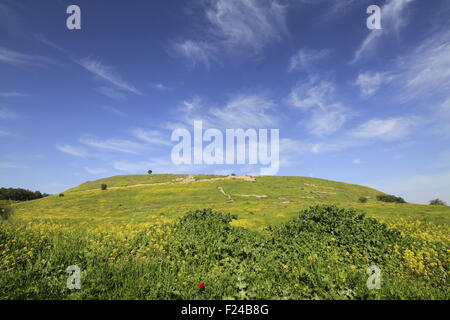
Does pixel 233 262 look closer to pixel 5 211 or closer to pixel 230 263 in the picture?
pixel 230 263

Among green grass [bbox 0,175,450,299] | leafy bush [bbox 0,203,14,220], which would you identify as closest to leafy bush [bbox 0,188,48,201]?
leafy bush [bbox 0,203,14,220]

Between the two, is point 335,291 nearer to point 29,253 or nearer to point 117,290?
point 117,290

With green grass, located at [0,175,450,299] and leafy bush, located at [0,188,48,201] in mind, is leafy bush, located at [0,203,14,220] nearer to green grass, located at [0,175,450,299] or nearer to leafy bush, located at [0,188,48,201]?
green grass, located at [0,175,450,299]

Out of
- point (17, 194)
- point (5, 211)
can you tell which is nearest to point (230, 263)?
point (5, 211)

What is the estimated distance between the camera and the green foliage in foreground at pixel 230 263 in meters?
6.66

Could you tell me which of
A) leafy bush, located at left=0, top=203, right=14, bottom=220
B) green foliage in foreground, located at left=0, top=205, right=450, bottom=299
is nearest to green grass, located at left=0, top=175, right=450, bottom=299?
green foliage in foreground, located at left=0, top=205, right=450, bottom=299

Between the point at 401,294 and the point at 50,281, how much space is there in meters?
10.6

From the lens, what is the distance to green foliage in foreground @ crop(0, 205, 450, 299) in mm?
6656

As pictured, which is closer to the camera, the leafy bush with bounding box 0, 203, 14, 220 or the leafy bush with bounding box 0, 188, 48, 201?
the leafy bush with bounding box 0, 203, 14, 220

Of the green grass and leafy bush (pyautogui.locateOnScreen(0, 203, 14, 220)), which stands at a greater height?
leafy bush (pyautogui.locateOnScreen(0, 203, 14, 220))

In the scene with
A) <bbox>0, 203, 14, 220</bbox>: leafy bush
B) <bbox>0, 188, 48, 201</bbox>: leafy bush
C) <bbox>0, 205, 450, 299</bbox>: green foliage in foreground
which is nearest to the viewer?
<bbox>0, 205, 450, 299</bbox>: green foliage in foreground

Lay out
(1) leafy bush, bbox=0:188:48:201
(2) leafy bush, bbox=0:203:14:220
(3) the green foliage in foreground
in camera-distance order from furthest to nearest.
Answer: (1) leafy bush, bbox=0:188:48:201
(2) leafy bush, bbox=0:203:14:220
(3) the green foliage in foreground

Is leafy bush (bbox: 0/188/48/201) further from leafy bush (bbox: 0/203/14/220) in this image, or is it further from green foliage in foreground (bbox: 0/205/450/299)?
green foliage in foreground (bbox: 0/205/450/299)

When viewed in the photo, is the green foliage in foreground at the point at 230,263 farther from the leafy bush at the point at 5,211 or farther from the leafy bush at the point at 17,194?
the leafy bush at the point at 17,194
